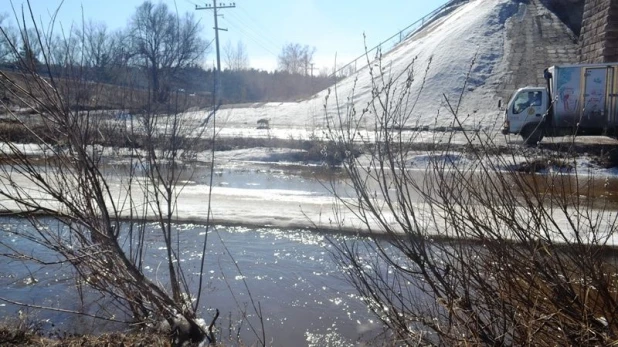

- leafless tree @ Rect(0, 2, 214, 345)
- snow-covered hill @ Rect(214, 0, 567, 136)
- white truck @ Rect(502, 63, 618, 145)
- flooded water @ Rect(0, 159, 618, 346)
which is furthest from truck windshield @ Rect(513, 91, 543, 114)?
leafless tree @ Rect(0, 2, 214, 345)

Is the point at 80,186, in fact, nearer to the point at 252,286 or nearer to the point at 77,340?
the point at 77,340

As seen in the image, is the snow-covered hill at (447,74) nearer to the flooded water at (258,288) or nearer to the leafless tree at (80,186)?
the flooded water at (258,288)

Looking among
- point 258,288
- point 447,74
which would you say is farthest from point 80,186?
point 447,74

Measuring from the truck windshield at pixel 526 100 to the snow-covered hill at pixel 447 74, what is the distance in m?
8.54

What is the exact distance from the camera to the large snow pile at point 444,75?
125 feet

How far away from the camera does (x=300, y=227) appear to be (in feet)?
33.1

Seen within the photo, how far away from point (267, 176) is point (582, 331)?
16.9 m

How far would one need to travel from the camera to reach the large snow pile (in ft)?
125

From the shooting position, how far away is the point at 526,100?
976 inches

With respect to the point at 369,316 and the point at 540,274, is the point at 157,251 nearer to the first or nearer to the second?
the point at 369,316

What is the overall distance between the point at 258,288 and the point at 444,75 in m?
37.6

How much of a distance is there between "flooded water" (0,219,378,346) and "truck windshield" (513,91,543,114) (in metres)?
18.0

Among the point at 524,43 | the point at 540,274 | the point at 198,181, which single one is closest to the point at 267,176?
the point at 198,181

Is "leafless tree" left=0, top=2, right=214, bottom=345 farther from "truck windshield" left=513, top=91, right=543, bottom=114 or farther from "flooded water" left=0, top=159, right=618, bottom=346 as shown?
"truck windshield" left=513, top=91, right=543, bottom=114
